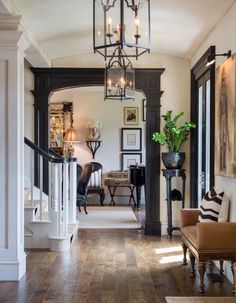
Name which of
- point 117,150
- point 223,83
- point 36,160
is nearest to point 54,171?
point 36,160

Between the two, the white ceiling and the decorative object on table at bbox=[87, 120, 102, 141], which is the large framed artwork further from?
the decorative object on table at bbox=[87, 120, 102, 141]

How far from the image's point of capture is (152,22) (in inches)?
220

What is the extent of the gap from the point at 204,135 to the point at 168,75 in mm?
1485

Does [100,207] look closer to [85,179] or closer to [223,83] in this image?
[85,179]

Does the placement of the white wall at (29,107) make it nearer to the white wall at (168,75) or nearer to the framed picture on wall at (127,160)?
the white wall at (168,75)

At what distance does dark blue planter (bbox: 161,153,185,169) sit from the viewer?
22.7 feet

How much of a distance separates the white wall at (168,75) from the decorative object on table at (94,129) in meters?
4.02

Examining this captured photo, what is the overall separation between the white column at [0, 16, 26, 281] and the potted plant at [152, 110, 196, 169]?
2897 mm

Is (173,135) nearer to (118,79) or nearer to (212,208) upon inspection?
(118,79)

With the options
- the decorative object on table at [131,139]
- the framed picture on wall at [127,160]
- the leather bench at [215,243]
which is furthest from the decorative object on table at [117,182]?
the leather bench at [215,243]

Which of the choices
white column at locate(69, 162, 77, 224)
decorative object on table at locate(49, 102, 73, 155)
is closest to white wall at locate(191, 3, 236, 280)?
white column at locate(69, 162, 77, 224)

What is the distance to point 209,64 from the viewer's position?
5.36 metres

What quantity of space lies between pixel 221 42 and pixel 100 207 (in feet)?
21.0

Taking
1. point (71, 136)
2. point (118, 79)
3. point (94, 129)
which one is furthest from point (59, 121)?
point (118, 79)
